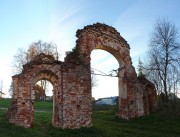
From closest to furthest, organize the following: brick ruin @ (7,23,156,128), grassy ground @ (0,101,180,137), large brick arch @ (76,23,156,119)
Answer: grassy ground @ (0,101,180,137)
brick ruin @ (7,23,156,128)
large brick arch @ (76,23,156,119)

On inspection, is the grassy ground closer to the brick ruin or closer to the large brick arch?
the brick ruin

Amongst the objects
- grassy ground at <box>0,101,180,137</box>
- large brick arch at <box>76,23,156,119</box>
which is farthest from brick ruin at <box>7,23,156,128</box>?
grassy ground at <box>0,101,180,137</box>

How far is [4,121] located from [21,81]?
7.23 feet

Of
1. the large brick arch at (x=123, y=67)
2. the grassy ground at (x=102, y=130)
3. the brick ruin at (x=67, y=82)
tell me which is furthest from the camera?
the large brick arch at (x=123, y=67)

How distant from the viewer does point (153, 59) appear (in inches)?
973

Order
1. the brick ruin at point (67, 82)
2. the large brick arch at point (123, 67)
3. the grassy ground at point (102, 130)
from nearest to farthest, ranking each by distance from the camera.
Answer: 1. the grassy ground at point (102, 130)
2. the brick ruin at point (67, 82)
3. the large brick arch at point (123, 67)

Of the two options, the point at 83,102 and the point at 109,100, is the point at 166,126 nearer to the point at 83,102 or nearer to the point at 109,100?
the point at 83,102

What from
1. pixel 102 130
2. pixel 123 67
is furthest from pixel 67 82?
A: pixel 123 67

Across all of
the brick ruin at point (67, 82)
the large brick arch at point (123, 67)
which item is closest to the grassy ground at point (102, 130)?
the brick ruin at point (67, 82)

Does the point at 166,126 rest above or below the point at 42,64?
below

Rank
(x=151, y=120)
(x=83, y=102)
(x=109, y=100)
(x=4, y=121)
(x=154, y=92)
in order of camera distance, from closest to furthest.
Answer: (x=4, y=121)
(x=83, y=102)
(x=151, y=120)
(x=154, y=92)
(x=109, y=100)

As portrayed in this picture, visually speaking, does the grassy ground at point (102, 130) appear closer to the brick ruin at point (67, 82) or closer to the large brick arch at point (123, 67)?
the brick ruin at point (67, 82)

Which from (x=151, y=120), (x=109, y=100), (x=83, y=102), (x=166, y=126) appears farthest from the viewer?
(x=109, y=100)

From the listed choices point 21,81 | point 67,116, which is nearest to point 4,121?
point 21,81
